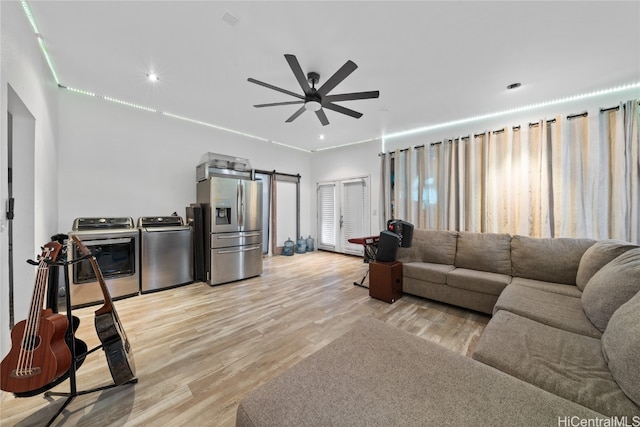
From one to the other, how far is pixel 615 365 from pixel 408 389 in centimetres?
101

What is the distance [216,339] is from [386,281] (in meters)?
2.10

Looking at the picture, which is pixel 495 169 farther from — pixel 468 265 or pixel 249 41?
pixel 249 41

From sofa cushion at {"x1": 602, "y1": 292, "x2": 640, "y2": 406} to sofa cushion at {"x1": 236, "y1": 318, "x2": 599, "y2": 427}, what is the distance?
33 centimetres

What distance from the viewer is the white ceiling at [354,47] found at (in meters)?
1.90

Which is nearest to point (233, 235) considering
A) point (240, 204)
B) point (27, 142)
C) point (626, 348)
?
point (240, 204)

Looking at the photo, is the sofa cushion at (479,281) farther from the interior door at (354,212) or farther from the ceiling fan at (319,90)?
the interior door at (354,212)

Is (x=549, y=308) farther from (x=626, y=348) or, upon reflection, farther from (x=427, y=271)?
(x=427, y=271)

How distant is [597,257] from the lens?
216 centimetres

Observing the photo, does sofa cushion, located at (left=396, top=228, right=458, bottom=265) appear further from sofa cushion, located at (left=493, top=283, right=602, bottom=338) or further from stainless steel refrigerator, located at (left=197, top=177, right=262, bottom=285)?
stainless steel refrigerator, located at (left=197, top=177, right=262, bottom=285)

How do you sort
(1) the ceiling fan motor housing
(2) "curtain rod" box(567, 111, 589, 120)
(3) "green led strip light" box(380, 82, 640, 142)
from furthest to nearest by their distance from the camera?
(2) "curtain rod" box(567, 111, 589, 120), (3) "green led strip light" box(380, 82, 640, 142), (1) the ceiling fan motor housing

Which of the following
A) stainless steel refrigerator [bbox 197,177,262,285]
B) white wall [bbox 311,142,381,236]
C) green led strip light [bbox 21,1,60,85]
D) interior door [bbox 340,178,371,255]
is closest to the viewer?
green led strip light [bbox 21,1,60,85]

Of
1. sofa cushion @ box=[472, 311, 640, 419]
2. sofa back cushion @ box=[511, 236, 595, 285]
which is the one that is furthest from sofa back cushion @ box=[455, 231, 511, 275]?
sofa cushion @ box=[472, 311, 640, 419]

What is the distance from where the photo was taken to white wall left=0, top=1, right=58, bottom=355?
59.0 inches

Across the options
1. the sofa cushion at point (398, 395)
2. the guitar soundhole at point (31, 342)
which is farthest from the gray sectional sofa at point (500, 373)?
the guitar soundhole at point (31, 342)
